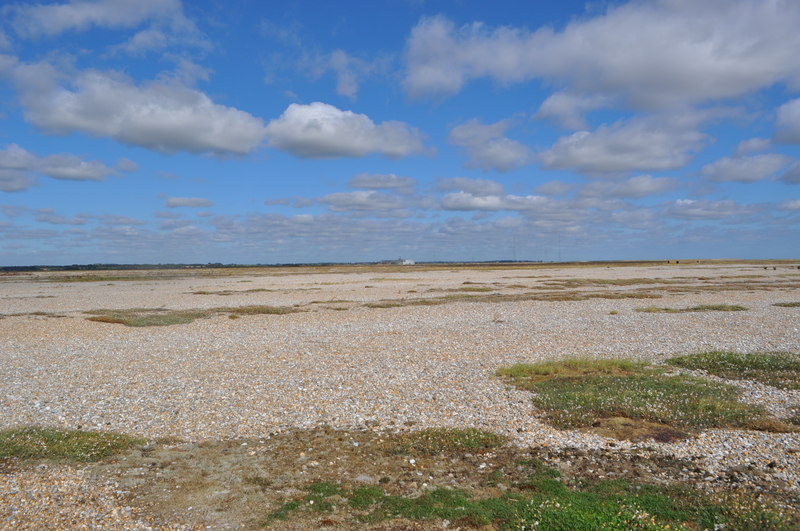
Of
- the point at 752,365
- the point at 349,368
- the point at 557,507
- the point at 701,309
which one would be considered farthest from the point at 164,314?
the point at 701,309

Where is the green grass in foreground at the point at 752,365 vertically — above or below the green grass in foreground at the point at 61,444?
above

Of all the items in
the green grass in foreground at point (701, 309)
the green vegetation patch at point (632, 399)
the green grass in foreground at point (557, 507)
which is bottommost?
the green grass in foreground at point (557, 507)

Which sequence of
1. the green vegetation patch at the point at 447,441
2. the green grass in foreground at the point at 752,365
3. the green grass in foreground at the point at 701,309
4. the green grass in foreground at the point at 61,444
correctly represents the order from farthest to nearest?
the green grass in foreground at the point at 701,309, the green grass in foreground at the point at 752,365, the green vegetation patch at the point at 447,441, the green grass in foreground at the point at 61,444

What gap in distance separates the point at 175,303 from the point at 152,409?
120ft

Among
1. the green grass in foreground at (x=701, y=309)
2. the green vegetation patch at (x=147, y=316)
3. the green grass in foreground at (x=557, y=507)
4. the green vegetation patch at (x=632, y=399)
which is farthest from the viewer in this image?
the green grass in foreground at (x=701, y=309)

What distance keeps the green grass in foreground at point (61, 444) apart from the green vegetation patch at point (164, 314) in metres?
21.4

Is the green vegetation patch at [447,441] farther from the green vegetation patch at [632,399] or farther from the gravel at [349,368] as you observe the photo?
the green vegetation patch at [632,399]

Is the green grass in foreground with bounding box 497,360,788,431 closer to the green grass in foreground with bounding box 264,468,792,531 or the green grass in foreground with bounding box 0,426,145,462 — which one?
the green grass in foreground with bounding box 264,468,792,531

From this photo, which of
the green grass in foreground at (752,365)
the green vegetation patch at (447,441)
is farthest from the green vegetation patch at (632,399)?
the green vegetation patch at (447,441)

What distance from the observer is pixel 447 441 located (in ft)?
35.3

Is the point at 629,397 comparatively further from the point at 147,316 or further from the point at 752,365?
the point at 147,316

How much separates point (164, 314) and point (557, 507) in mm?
35283

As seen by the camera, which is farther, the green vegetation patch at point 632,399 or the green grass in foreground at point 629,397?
the green grass in foreground at point 629,397

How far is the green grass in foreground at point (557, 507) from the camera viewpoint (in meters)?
7.36
